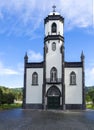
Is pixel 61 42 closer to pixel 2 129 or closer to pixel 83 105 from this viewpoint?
pixel 83 105

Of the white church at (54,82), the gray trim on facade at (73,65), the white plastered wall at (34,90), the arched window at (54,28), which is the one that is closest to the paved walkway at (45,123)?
the white church at (54,82)

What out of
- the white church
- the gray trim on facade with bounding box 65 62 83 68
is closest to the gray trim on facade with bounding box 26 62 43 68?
the white church

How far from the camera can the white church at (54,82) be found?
48.1 metres

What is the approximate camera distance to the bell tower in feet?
159

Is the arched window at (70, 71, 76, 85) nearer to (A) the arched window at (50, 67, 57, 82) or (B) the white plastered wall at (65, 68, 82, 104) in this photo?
(B) the white plastered wall at (65, 68, 82, 104)

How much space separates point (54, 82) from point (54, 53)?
583 cm

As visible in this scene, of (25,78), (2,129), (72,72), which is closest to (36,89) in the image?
(25,78)

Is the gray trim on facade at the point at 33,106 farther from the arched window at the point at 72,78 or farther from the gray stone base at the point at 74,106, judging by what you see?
the arched window at the point at 72,78

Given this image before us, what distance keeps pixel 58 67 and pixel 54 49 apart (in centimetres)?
382

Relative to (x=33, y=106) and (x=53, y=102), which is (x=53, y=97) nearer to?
(x=53, y=102)

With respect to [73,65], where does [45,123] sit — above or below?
below

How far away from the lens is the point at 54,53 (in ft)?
165

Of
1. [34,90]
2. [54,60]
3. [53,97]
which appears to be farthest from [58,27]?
[53,97]

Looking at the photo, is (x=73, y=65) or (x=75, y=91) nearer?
(x=75, y=91)
